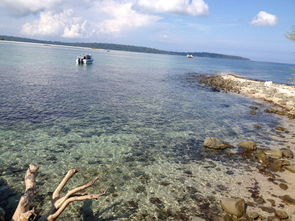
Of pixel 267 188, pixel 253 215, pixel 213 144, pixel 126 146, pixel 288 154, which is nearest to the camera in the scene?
pixel 253 215

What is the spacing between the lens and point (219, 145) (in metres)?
17.2

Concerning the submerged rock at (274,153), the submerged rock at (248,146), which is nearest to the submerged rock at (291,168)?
the submerged rock at (274,153)

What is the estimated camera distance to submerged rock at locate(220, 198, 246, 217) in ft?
32.5

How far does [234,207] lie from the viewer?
32.9 ft

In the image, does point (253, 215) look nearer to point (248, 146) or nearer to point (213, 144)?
point (213, 144)

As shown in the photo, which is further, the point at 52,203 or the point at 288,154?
the point at 288,154

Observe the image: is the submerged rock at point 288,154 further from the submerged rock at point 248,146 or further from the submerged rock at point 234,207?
the submerged rock at point 234,207

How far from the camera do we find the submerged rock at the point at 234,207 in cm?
991

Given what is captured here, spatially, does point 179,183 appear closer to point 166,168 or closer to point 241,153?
point 166,168

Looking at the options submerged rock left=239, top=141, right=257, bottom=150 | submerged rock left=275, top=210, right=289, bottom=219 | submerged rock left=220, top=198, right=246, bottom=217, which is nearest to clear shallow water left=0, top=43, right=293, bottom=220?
submerged rock left=220, top=198, right=246, bottom=217

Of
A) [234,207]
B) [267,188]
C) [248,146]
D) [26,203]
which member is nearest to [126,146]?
[234,207]

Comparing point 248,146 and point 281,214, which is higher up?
point 248,146

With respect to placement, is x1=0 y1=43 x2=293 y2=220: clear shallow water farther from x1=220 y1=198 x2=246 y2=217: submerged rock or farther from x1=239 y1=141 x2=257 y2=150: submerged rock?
x1=239 y1=141 x2=257 y2=150: submerged rock

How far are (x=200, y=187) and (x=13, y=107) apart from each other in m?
21.5
